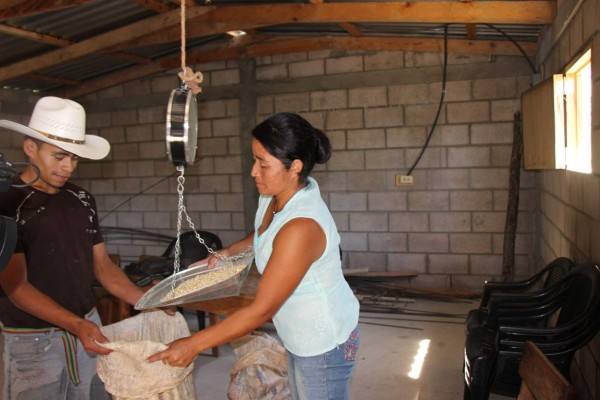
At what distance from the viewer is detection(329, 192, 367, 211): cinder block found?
5.80 meters

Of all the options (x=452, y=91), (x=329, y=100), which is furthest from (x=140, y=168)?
(x=452, y=91)

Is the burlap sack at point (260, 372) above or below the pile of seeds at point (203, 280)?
below

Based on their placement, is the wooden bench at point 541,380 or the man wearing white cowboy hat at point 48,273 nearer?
the wooden bench at point 541,380

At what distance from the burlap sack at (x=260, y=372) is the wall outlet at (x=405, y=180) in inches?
134

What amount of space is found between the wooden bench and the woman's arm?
78cm

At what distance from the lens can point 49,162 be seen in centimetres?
197

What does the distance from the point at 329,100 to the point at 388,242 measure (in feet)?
5.34

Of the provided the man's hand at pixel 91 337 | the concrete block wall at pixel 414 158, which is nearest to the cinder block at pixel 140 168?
the concrete block wall at pixel 414 158

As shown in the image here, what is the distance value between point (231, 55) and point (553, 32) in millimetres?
3501

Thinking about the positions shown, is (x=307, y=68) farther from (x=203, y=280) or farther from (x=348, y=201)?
(x=203, y=280)

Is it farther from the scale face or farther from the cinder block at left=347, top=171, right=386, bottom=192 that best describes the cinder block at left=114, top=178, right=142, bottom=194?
the scale face

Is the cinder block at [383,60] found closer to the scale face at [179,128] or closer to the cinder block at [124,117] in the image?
the cinder block at [124,117]

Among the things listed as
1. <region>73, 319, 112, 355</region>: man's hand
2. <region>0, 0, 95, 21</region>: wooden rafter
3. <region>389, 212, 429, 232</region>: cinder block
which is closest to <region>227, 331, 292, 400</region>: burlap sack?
<region>73, 319, 112, 355</region>: man's hand

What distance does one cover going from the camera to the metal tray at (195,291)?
1740 millimetres
